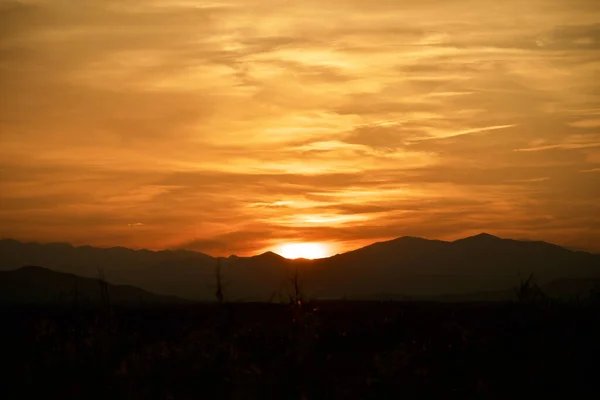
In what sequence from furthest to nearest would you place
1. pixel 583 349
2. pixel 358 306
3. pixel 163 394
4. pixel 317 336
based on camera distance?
pixel 358 306 < pixel 317 336 < pixel 583 349 < pixel 163 394

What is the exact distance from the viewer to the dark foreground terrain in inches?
681

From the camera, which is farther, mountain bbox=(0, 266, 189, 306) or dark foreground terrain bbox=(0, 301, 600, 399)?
mountain bbox=(0, 266, 189, 306)

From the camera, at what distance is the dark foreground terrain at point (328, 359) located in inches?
681

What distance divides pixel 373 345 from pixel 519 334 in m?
3.79

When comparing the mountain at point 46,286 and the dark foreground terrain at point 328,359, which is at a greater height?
the mountain at point 46,286

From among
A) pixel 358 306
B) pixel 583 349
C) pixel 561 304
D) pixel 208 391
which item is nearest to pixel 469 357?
pixel 583 349

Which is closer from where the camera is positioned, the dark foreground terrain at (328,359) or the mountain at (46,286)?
the dark foreground terrain at (328,359)

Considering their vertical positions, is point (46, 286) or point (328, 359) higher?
point (46, 286)

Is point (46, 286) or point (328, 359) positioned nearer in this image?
point (328, 359)

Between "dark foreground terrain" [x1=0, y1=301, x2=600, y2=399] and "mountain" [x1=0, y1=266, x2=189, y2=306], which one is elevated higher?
"mountain" [x1=0, y1=266, x2=189, y2=306]

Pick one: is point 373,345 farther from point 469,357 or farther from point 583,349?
point 583,349

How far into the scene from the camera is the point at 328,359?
20188mm

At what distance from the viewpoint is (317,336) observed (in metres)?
21.8

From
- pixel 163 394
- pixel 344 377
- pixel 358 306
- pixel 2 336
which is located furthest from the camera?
pixel 358 306
